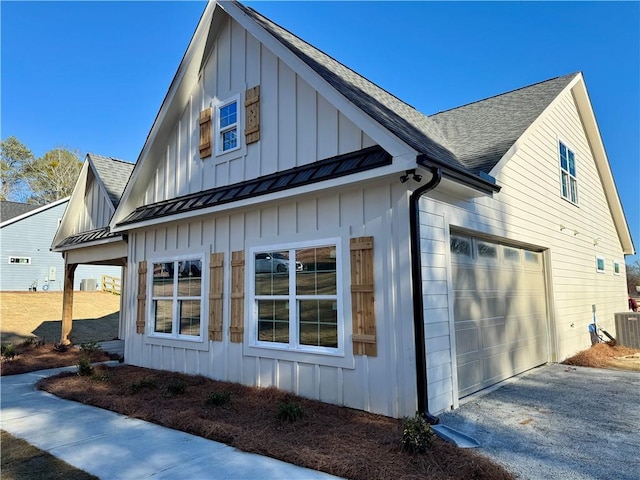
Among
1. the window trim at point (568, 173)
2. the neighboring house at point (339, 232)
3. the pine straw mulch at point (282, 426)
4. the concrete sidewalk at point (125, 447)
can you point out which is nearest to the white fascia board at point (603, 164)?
the neighboring house at point (339, 232)

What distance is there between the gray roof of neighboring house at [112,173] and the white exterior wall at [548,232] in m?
9.54

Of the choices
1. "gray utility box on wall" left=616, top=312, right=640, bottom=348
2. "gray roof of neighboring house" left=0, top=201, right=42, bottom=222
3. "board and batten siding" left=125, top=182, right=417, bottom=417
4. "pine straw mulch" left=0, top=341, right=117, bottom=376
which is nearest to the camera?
"board and batten siding" left=125, top=182, right=417, bottom=417

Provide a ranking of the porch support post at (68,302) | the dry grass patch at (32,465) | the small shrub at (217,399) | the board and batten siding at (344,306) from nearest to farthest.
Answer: the dry grass patch at (32,465)
the board and batten siding at (344,306)
the small shrub at (217,399)
the porch support post at (68,302)

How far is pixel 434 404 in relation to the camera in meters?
4.94

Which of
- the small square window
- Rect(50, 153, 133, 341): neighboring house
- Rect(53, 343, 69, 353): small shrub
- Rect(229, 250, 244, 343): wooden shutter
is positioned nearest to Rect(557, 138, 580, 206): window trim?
the small square window

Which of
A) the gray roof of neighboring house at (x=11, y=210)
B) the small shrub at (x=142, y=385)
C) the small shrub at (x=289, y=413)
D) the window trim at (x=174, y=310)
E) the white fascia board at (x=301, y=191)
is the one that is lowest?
the small shrub at (x=142, y=385)

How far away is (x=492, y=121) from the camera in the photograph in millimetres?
8773

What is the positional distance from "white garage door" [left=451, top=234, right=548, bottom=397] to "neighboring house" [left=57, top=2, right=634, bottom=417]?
0.14 ft

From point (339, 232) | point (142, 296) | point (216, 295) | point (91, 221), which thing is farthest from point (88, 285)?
point (339, 232)

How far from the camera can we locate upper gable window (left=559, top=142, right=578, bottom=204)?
395 inches

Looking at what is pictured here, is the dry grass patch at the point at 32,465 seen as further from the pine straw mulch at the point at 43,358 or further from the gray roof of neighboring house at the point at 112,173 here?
the gray roof of neighboring house at the point at 112,173

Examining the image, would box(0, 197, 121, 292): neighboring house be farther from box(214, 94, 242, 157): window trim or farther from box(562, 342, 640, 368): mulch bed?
box(562, 342, 640, 368): mulch bed

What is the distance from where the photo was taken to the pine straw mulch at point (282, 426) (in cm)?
348

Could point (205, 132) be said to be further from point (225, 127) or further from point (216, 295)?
point (216, 295)
